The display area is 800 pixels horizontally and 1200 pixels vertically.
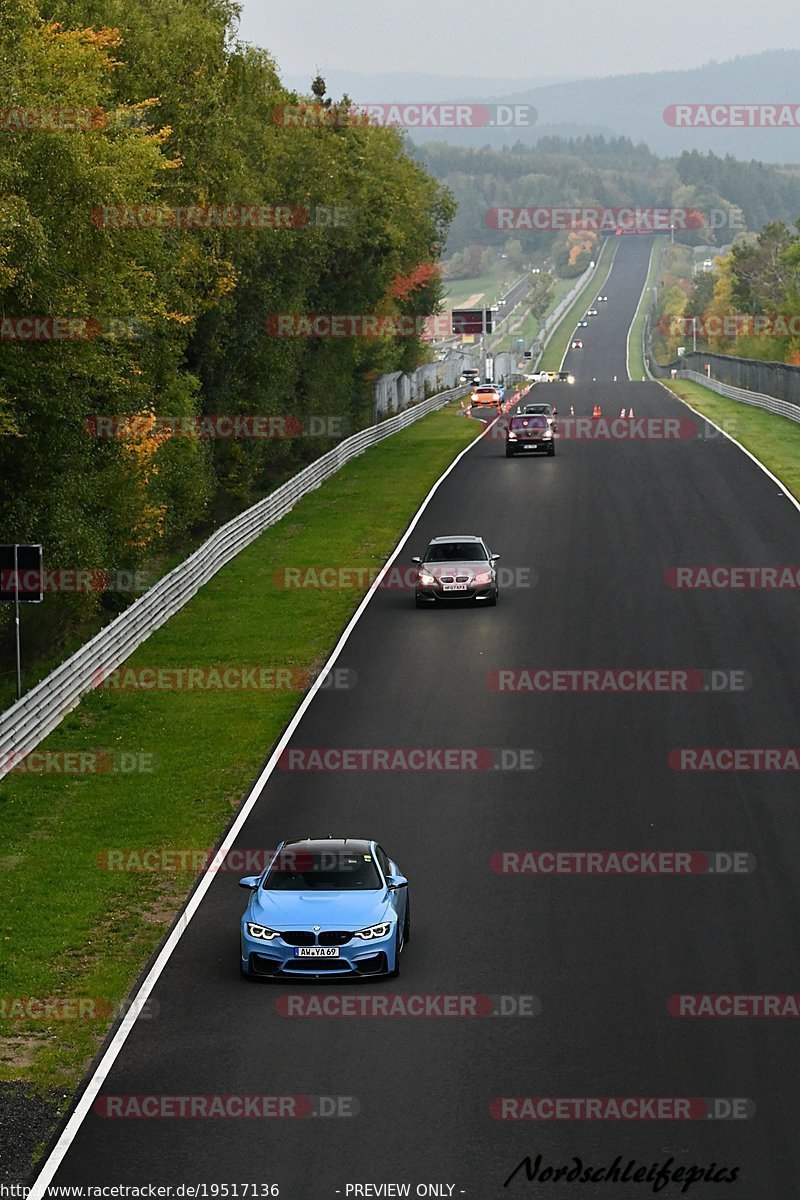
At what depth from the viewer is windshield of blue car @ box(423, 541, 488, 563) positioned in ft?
133

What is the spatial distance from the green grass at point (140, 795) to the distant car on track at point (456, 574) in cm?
200

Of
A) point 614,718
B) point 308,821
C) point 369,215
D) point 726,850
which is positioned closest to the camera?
point 726,850

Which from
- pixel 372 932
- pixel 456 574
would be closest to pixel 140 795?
pixel 372 932

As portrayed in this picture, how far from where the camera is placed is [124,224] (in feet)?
113

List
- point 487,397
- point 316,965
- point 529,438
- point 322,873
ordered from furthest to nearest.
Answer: point 487,397 → point 529,438 → point 322,873 → point 316,965

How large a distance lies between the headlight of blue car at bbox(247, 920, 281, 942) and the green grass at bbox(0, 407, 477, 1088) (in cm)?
155

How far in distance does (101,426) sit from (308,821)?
19.2m

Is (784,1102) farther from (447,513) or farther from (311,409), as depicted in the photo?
(311,409)

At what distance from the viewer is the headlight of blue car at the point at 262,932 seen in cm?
1762

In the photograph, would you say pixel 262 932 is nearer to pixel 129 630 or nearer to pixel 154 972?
pixel 154 972

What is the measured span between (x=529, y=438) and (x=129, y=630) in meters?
34.0

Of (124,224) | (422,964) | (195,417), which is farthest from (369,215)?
(422,964)

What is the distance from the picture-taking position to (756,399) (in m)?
90.1

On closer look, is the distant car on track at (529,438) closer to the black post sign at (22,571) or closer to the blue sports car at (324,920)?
the black post sign at (22,571)
